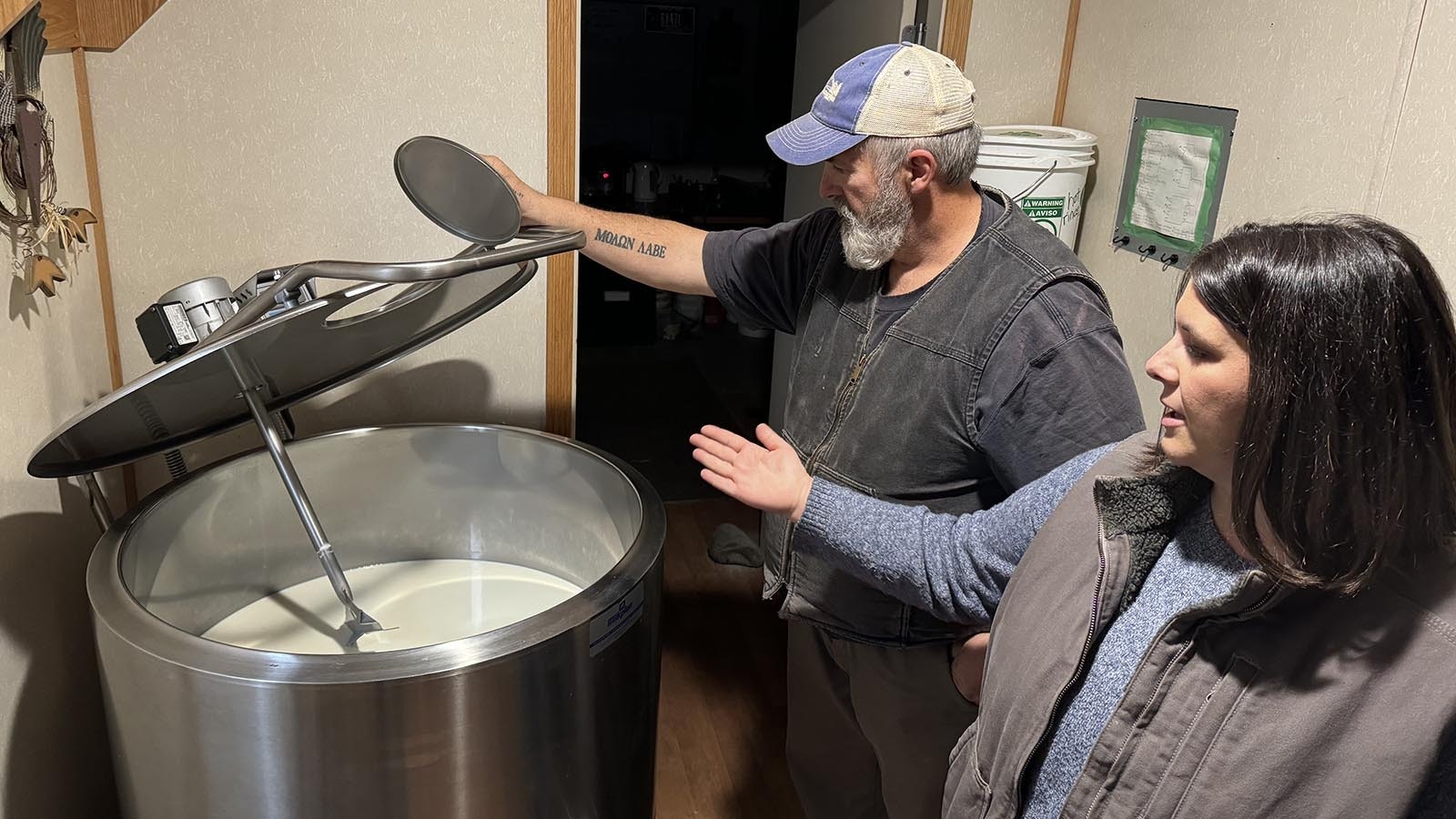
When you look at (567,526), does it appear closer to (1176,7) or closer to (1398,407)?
(1398,407)

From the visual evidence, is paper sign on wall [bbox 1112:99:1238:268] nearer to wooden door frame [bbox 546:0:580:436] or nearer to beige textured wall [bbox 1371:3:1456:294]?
beige textured wall [bbox 1371:3:1456:294]

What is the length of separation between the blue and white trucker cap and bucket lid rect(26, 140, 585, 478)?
0.34m

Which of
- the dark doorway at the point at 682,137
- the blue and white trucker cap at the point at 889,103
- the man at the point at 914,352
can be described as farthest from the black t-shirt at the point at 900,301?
the dark doorway at the point at 682,137

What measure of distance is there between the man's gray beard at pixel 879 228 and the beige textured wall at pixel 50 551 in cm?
93

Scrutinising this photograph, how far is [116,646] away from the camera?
Answer: 3.24ft

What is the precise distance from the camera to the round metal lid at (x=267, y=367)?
3.24 feet

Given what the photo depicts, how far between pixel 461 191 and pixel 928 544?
658mm

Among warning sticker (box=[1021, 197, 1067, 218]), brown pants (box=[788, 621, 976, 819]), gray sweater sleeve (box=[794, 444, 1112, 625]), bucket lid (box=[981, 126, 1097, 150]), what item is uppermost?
bucket lid (box=[981, 126, 1097, 150])

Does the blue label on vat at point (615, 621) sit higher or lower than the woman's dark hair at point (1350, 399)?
lower

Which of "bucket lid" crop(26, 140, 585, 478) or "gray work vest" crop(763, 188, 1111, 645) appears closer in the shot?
"bucket lid" crop(26, 140, 585, 478)

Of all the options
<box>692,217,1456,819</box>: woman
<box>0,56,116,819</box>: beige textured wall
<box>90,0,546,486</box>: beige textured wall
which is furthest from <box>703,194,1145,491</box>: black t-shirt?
<box>0,56,116,819</box>: beige textured wall

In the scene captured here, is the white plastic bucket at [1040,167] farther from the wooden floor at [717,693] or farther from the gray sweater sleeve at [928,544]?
the wooden floor at [717,693]

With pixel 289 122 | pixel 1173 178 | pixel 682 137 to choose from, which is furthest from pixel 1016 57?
pixel 682 137

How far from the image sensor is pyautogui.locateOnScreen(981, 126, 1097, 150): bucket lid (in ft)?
5.47
